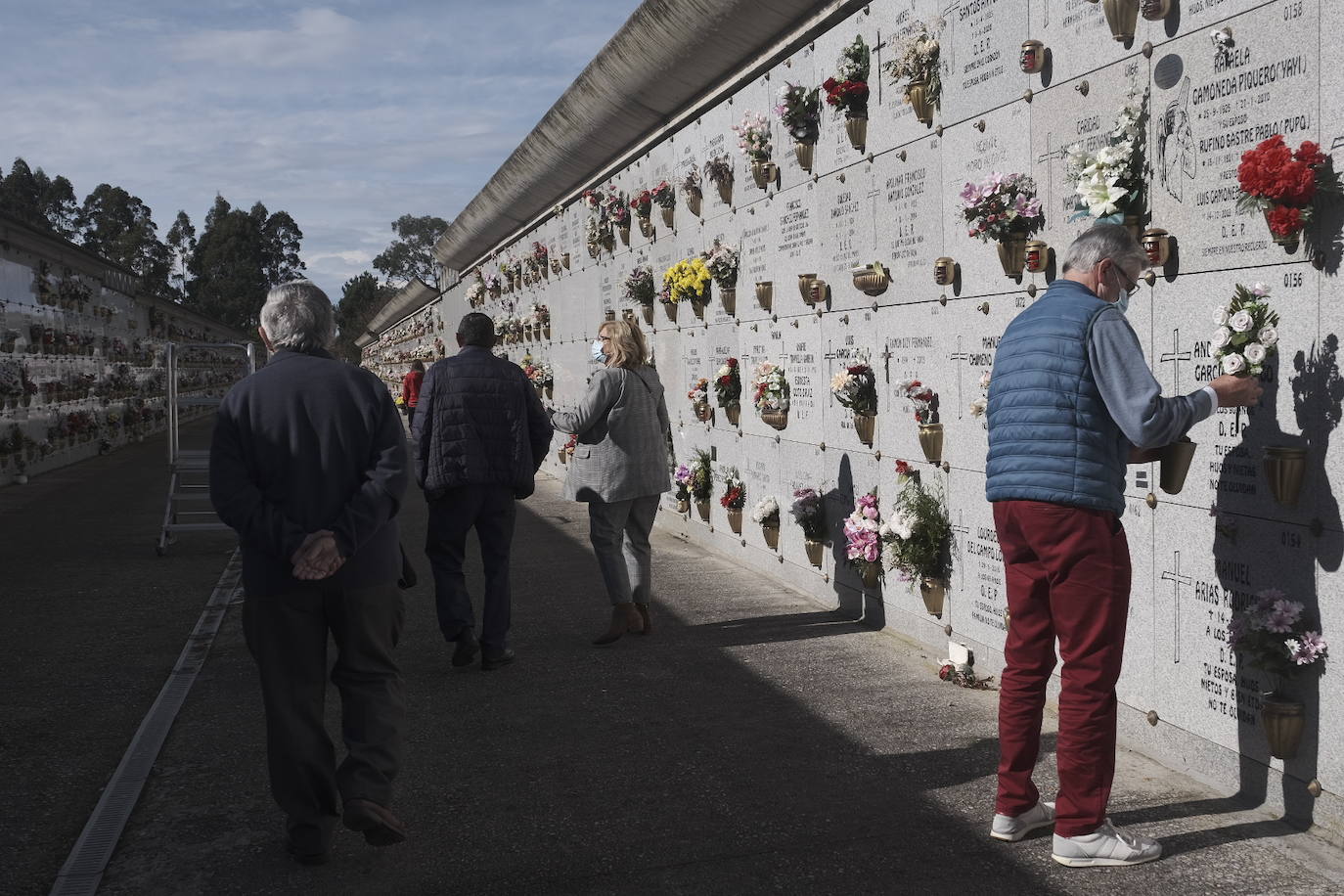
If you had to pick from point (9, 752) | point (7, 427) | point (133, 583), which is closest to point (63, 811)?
point (9, 752)

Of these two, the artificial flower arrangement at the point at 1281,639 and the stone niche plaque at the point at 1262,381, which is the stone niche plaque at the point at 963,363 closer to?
the stone niche plaque at the point at 1262,381

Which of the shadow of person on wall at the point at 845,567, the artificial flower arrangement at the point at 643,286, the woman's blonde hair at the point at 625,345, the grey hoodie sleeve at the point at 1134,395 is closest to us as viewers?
the grey hoodie sleeve at the point at 1134,395

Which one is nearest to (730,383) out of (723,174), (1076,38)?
(723,174)

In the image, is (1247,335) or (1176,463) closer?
(1247,335)

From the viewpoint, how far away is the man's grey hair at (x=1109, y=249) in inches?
140

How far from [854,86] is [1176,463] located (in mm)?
3260

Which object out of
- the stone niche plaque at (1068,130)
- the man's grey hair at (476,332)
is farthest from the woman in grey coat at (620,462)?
the stone niche plaque at (1068,130)

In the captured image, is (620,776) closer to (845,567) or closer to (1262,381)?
(1262,381)

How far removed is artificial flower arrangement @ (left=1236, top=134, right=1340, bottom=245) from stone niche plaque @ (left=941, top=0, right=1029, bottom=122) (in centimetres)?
165

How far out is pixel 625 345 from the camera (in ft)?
21.2

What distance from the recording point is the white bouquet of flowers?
7.77 meters

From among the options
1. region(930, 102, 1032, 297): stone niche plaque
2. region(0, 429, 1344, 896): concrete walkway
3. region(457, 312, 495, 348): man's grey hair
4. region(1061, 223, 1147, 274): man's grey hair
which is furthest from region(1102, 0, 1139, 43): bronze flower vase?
region(457, 312, 495, 348): man's grey hair

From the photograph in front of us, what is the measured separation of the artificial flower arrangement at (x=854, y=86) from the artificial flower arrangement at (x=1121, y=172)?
7.37 ft

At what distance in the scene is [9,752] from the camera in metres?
4.67
